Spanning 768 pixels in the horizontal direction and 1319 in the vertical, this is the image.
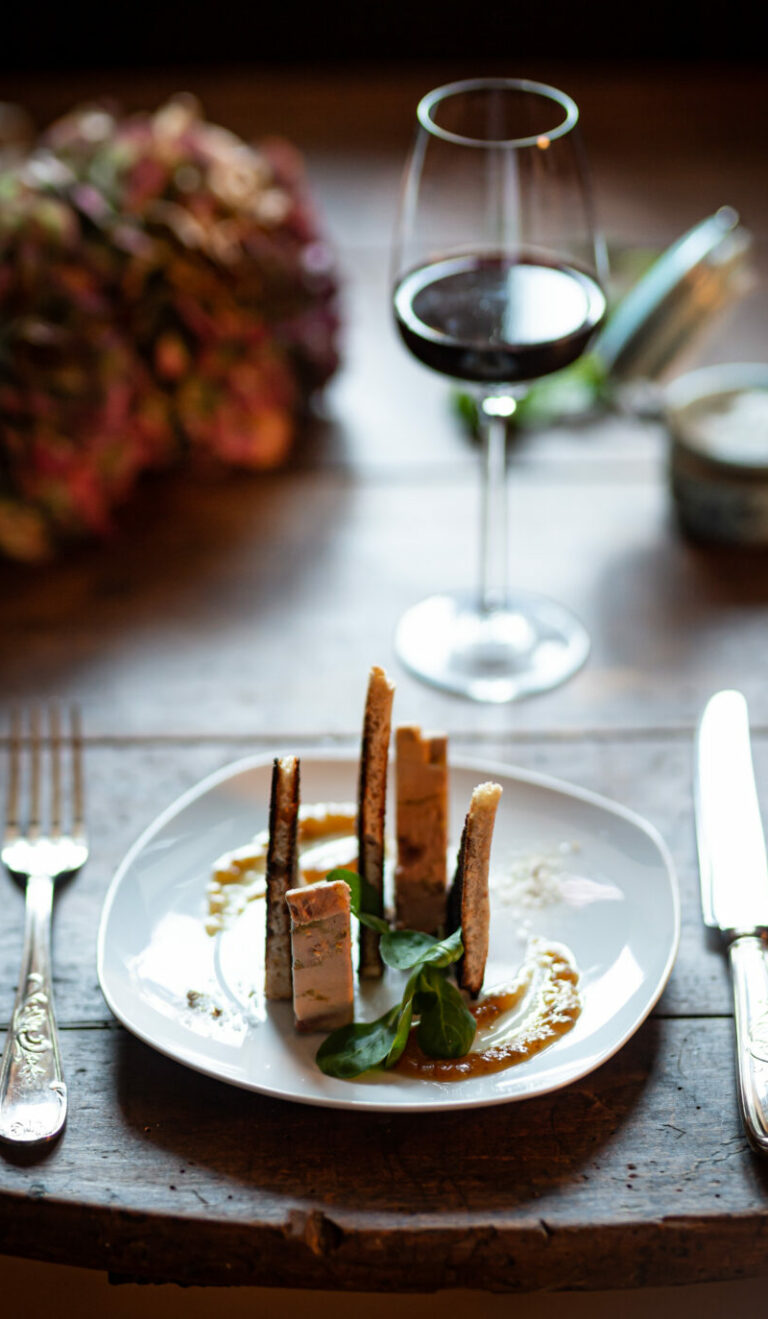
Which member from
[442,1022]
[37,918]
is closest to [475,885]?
[442,1022]

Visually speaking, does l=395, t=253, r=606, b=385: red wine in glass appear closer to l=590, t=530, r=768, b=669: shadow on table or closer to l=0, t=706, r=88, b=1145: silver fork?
l=590, t=530, r=768, b=669: shadow on table

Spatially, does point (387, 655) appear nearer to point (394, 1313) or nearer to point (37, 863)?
point (37, 863)

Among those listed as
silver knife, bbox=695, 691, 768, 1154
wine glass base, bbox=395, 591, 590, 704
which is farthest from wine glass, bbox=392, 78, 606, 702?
silver knife, bbox=695, 691, 768, 1154

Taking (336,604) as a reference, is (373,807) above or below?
below

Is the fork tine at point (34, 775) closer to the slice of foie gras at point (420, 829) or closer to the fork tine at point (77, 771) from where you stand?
the fork tine at point (77, 771)

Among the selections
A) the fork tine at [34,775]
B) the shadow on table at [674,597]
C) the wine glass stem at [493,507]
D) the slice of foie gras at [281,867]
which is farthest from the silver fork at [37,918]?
the shadow on table at [674,597]

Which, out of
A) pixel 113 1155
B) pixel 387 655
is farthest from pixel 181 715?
pixel 113 1155

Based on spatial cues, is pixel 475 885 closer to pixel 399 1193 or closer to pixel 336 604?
pixel 399 1193
